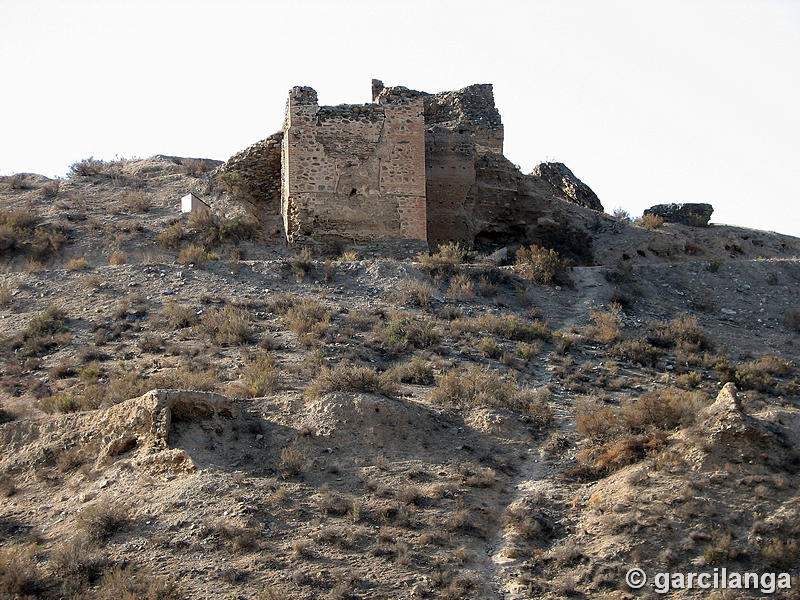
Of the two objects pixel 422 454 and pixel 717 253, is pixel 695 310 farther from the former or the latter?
pixel 422 454

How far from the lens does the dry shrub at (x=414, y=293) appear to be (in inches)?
720

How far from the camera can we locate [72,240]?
2230 cm

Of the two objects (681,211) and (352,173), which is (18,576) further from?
(681,211)

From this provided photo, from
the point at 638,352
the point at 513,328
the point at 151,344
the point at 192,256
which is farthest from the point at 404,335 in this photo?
the point at 192,256

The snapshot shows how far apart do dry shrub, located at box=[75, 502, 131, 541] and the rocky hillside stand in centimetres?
2

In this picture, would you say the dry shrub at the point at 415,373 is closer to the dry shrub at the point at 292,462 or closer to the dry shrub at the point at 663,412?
the dry shrub at the point at 292,462

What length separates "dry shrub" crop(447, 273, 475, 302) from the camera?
18.7m

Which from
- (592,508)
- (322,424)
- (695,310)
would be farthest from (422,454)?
(695,310)

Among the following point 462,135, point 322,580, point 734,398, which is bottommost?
point 322,580

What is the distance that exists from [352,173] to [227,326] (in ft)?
19.2

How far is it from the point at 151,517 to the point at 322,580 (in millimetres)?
2287

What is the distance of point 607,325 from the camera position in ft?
58.4

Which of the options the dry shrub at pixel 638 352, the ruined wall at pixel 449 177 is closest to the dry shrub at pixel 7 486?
the dry shrub at pixel 638 352

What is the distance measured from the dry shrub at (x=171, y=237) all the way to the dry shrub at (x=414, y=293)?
5.85m
